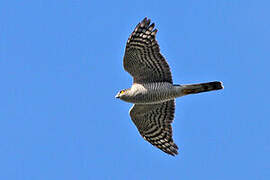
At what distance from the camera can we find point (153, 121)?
18.8 metres

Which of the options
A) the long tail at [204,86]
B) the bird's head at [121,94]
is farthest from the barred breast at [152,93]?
the long tail at [204,86]

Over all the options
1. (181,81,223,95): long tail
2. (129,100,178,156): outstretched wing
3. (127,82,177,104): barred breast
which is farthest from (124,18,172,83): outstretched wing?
(129,100,178,156): outstretched wing

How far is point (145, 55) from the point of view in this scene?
56.1 feet

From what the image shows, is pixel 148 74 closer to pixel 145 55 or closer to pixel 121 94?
pixel 145 55

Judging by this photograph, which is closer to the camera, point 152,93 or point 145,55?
point 145,55

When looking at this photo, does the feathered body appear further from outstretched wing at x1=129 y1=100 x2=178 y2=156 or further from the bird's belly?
outstretched wing at x1=129 y1=100 x2=178 y2=156

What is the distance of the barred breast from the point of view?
1711 cm

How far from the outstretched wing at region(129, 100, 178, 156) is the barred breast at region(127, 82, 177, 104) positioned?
897 mm

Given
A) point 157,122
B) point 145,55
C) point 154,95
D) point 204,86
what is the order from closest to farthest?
point 204,86 < point 145,55 < point 154,95 < point 157,122

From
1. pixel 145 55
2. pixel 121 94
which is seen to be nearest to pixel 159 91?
pixel 145 55

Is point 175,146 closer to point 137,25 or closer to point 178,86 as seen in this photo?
point 178,86

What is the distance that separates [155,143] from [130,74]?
2934 millimetres

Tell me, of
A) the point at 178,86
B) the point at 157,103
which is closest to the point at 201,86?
the point at 178,86

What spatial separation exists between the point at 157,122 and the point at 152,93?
1872 millimetres
